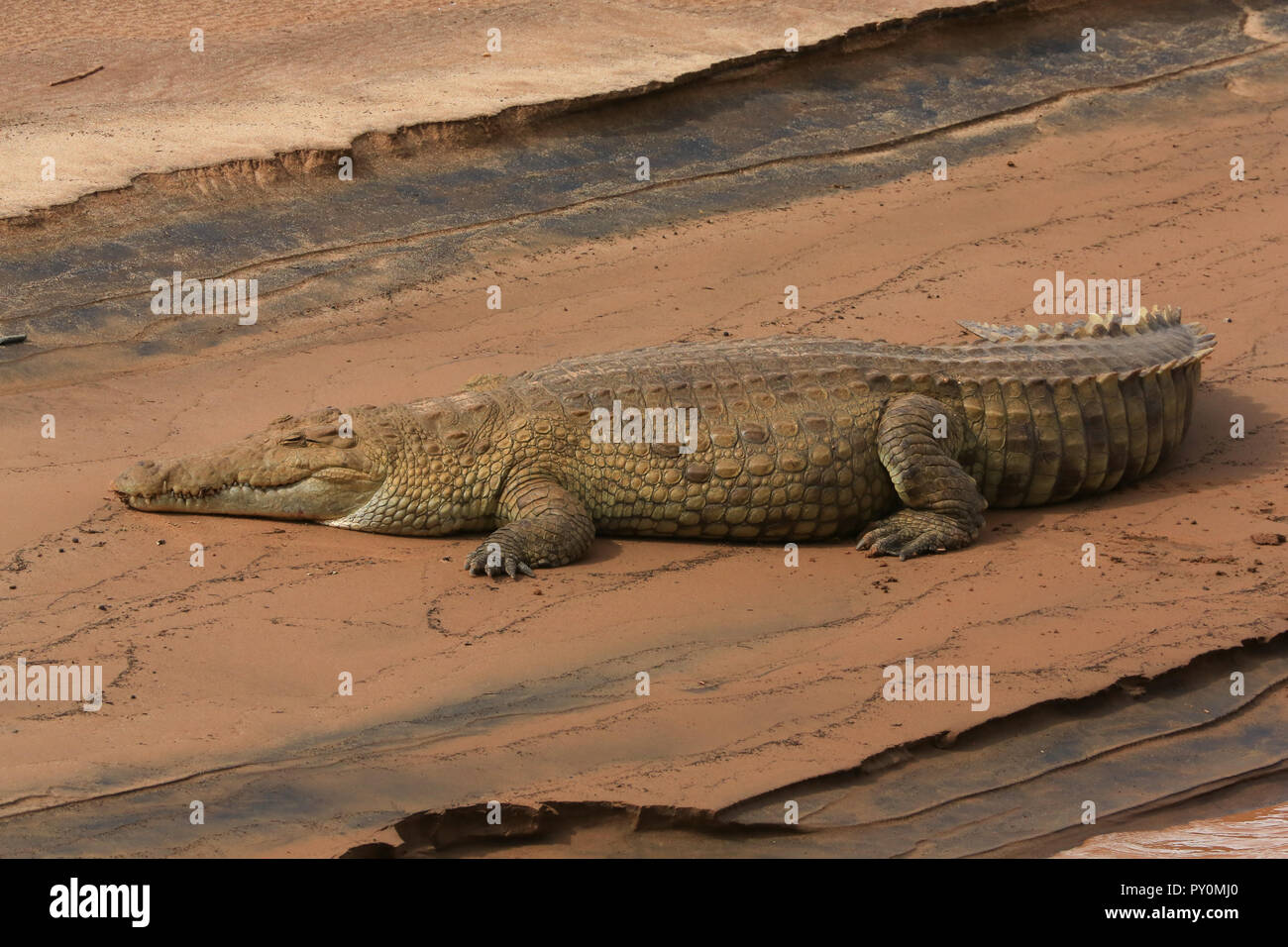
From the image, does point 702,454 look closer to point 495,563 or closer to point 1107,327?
point 495,563

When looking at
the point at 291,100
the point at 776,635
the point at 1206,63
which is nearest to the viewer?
the point at 776,635

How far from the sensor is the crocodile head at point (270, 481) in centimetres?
865

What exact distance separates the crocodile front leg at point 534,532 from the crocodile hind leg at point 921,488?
59.5 inches

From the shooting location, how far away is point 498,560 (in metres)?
8.08

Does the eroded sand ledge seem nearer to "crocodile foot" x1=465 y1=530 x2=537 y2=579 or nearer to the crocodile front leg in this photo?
the crocodile front leg

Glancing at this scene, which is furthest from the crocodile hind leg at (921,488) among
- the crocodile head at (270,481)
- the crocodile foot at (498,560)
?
the crocodile head at (270,481)

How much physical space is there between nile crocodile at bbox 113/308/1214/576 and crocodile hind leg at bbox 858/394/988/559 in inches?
0.4

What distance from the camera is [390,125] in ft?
42.2

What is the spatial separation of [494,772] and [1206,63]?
497 inches

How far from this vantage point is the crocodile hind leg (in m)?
8.45

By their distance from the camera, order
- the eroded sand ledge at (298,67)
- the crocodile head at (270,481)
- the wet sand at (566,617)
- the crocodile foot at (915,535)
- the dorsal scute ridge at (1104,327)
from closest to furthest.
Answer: the wet sand at (566,617), the crocodile foot at (915,535), the crocodile head at (270,481), the dorsal scute ridge at (1104,327), the eroded sand ledge at (298,67)

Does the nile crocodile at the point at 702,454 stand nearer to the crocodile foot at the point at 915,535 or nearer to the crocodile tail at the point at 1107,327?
the crocodile foot at the point at 915,535
